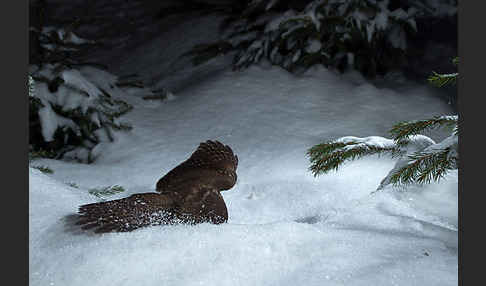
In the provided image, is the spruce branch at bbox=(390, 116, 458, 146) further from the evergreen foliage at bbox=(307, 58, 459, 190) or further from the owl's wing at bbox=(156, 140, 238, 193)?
the owl's wing at bbox=(156, 140, 238, 193)

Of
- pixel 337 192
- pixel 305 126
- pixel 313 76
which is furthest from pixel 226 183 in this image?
pixel 313 76

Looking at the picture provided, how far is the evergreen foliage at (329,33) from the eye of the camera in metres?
3.94

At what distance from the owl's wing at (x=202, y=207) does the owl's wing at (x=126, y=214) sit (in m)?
0.05

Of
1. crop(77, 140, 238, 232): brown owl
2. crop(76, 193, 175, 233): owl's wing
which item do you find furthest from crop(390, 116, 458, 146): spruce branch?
crop(76, 193, 175, 233): owl's wing

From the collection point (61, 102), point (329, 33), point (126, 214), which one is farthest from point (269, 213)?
point (329, 33)

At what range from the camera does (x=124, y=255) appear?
47.4 inches

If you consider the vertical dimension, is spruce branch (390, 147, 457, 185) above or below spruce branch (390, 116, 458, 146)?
below

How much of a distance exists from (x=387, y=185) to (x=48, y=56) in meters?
2.36

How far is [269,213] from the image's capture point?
2383mm

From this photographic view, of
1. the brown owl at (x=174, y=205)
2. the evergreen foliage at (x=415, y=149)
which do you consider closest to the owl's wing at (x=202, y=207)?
the brown owl at (x=174, y=205)

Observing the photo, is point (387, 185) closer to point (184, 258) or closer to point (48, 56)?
point (184, 258)

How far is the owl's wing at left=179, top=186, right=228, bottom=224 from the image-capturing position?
1.42m

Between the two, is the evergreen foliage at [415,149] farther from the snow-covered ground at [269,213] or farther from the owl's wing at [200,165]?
the owl's wing at [200,165]

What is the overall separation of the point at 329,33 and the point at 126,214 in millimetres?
3123
